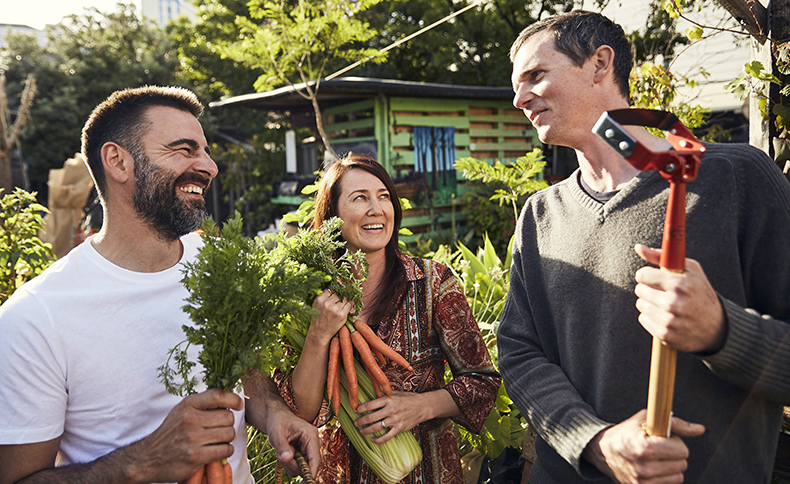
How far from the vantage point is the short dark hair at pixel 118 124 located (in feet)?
6.39

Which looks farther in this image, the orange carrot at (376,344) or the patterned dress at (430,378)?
the patterned dress at (430,378)

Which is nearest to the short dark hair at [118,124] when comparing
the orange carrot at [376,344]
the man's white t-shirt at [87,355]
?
the man's white t-shirt at [87,355]

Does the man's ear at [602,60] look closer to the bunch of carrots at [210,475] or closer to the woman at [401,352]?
the woman at [401,352]

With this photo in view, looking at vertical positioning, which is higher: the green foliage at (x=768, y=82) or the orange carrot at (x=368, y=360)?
the green foliage at (x=768, y=82)

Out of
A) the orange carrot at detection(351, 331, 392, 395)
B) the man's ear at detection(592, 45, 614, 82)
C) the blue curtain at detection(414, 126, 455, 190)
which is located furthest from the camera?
the blue curtain at detection(414, 126, 455, 190)

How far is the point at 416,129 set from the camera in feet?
31.9

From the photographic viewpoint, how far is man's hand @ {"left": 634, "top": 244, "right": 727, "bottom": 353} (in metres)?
1.06

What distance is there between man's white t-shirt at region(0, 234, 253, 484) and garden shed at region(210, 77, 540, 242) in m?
6.97

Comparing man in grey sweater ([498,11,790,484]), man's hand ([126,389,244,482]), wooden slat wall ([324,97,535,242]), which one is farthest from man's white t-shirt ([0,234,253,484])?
wooden slat wall ([324,97,535,242])

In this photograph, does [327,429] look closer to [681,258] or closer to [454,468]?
[454,468]

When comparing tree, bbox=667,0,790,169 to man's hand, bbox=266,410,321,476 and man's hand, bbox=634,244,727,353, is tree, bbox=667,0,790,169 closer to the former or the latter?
man's hand, bbox=634,244,727,353

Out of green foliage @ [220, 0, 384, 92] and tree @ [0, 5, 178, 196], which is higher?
tree @ [0, 5, 178, 196]

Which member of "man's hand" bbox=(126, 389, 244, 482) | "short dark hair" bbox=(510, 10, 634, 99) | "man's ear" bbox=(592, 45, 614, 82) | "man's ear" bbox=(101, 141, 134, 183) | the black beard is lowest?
"man's hand" bbox=(126, 389, 244, 482)

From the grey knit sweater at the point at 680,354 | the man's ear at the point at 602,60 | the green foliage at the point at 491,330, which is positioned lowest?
the green foliage at the point at 491,330
